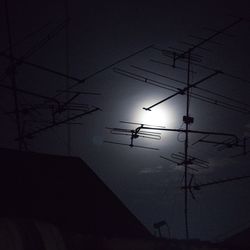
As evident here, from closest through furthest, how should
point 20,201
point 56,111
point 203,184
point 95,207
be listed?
point 20,201 < point 95,207 < point 56,111 < point 203,184

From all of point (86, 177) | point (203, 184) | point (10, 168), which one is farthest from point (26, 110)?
point (203, 184)

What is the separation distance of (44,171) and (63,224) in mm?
1138

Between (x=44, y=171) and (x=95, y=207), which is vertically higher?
(x=44, y=171)

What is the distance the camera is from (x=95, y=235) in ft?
19.6

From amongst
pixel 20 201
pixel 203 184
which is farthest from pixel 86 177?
pixel 203 184

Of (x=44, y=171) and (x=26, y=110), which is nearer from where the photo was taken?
(x=44, y=171)

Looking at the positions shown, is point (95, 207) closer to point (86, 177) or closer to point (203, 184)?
point (86, 177)

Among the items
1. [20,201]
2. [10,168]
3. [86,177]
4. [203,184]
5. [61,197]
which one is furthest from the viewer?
[203,184]

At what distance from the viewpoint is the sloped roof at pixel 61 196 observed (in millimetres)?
5602

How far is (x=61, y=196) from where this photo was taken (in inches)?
250

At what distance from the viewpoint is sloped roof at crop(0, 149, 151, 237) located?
5.60 meters

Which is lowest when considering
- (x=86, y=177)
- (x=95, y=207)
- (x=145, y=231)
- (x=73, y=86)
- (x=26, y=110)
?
(x=145, y=231)

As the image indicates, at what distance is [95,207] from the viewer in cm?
685

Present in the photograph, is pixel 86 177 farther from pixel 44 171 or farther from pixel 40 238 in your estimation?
pixel 40 238
